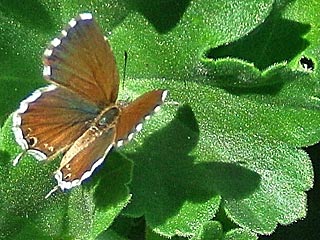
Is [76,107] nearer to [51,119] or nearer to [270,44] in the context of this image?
Answer: [51,119]

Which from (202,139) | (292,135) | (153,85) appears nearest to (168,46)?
(153,85)

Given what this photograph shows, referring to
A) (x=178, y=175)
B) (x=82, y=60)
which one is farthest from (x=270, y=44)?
(x=82, y=60)

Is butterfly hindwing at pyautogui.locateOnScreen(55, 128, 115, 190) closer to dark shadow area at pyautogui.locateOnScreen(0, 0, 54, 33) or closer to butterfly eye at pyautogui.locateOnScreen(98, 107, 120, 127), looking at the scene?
butterfly eye at pyautogui.locateOnScreen(98, 107, 120, 127)

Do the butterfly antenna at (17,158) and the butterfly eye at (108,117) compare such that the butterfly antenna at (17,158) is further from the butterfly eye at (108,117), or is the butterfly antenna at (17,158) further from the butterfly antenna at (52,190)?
the butterfly eye at (108,117)

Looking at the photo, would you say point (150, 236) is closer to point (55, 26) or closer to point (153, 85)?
point (153, 85)

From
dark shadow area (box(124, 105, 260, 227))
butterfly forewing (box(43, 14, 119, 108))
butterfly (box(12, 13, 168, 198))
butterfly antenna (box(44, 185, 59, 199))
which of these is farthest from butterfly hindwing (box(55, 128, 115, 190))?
dark shadow area (box(124, 105, 260, 227))

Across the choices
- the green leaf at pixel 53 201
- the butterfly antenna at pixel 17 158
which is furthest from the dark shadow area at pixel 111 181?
the butterfly antenna at pixel 17 158

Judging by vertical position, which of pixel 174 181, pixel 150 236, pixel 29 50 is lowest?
pixel 150 236
